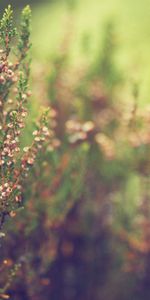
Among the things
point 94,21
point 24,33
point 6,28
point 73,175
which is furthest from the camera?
point 94,21

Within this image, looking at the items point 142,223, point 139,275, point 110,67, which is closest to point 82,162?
point 142,223

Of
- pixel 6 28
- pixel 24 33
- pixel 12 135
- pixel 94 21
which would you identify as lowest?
pixel 12 135

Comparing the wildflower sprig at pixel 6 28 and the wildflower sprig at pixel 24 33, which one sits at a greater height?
the wildflower sprig at pixel 24 33

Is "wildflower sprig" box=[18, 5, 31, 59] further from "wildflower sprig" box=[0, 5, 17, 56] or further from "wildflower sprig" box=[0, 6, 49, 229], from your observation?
"wildflower sprig" box=[0, 5, 17, 56]

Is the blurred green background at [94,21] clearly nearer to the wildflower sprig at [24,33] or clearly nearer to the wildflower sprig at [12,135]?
the wildflower sprig at [24,33]

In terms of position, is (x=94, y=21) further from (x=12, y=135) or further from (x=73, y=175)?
(x=12, y=135)

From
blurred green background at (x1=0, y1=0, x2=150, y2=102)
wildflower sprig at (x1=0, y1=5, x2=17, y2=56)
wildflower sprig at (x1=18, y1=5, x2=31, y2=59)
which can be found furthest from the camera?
blurred green background at (x1=0, y1=0, x2=150, y2=102)

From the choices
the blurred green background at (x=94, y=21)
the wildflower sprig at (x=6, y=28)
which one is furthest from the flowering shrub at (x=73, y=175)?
the blurred green background at (x=94, y=21)

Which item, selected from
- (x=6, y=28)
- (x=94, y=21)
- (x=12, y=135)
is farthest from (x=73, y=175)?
(x=94, y=21)

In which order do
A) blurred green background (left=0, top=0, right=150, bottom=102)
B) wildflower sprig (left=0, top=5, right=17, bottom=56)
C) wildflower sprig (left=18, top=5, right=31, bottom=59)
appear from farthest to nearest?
1. blurred green background (left=0, top=0, right=150, bottom=102)
2. wildflower sprig (left=18, top=5, right=31, bottom=59)
3. wildflower sprig (left=0, top=5, right=17, bottom=56)

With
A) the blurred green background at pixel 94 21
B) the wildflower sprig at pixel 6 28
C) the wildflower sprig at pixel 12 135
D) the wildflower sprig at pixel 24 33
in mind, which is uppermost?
the blurred green background at pixel 94 21

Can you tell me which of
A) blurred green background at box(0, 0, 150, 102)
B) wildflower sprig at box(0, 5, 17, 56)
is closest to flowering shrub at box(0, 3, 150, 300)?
wildflower sprig at box(0, 5, 17, 56)
